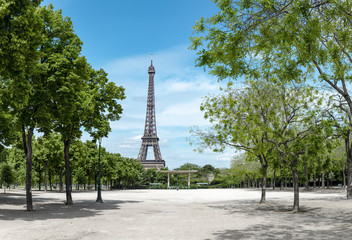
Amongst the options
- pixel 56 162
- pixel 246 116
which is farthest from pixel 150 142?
pixel 246 116

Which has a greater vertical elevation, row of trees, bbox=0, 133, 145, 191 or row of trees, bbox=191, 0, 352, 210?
row of trees, bbox=191, 0, 352, 210

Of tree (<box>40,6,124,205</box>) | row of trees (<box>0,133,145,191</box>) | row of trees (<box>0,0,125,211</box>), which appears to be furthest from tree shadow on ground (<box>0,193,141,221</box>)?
row of trees (<box>0,133,145,191</box>)

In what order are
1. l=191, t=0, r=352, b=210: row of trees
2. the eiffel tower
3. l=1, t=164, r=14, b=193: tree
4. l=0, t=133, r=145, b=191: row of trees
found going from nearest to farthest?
l=191, t=0, r=352, b=210: row of trees
l=1, t=164, r=14, b=193: tree
l=0, t=133, r=145, b=191: row of trees
the eiffel tower

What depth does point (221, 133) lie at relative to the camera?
87.1ft

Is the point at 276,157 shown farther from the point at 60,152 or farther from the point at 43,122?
the point at 60,152

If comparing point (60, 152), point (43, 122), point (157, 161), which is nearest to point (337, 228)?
point (43, 122)

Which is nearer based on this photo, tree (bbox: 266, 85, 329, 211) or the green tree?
the green tree

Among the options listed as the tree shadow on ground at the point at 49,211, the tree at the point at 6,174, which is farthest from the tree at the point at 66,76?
the tree at the point at 6,174

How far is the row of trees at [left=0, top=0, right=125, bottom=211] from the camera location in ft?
51.9

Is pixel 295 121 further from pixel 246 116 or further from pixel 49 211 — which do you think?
pixel 49 211

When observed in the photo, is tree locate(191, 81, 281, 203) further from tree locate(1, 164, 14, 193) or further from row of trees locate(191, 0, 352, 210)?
tree locate(1, 164, 14, 193)

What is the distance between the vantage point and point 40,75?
21094mm

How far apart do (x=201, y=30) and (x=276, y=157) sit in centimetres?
1737

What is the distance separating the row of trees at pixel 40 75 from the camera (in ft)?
51.9
